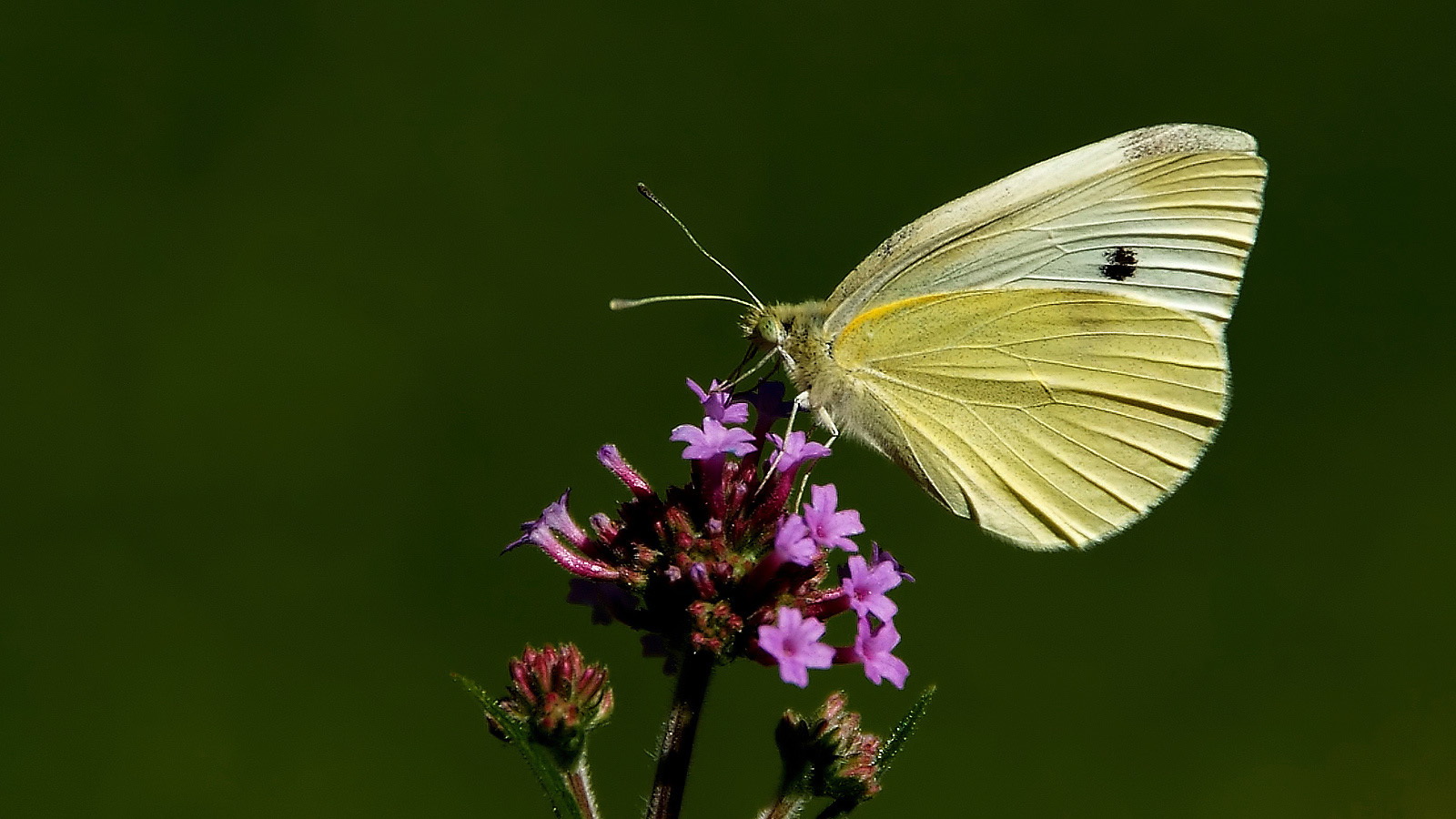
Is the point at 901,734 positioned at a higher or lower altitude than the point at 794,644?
lower

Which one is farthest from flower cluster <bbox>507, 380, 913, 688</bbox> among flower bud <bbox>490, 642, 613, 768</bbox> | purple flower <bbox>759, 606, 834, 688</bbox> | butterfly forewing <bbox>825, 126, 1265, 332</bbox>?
butterfly forewing <bbox>825, 126, 1265, 332</bbox>

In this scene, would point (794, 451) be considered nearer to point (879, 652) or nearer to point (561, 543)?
point (879, 652)

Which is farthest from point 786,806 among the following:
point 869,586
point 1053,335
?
point 1053,335

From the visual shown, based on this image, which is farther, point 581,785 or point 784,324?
point 784,324

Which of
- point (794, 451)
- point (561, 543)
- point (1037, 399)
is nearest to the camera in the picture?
point (794, 451)

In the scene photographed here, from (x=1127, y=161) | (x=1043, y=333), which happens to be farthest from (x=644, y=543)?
(x=1127, y=161)

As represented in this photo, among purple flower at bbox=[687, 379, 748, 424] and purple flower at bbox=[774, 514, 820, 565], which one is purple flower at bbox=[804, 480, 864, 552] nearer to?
purple flower at bbox=[774, 514, 820, 565]

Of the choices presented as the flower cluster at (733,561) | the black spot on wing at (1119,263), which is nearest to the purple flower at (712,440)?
the flower cluster at (733,561)

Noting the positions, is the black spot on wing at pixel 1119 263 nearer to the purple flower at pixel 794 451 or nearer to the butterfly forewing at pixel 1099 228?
the butterfly forewing at pixel 1099 228
